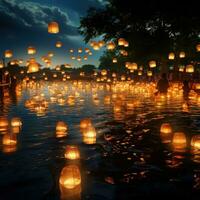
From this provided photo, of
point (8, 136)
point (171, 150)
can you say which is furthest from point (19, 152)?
point (171, 150)

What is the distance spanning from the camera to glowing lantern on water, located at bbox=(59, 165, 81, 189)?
211 inches

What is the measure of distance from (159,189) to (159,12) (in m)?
8.47

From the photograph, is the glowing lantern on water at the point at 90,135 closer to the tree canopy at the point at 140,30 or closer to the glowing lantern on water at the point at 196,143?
the glowing lantern on water at the point at 196,143

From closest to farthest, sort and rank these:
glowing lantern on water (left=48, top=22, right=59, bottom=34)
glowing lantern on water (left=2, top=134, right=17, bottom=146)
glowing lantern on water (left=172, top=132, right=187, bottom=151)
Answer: glowing lantern on water (left=172, top=132, right=187, bottom=151) → glowing lantern on water (left=2, top=134, right=17, bottom=146) → glowing lantern on water (left=48, top=22, right=59, bottom=34)

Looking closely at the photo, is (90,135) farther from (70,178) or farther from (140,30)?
(140,30)

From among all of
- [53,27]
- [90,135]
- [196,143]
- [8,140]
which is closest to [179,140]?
[196,143]

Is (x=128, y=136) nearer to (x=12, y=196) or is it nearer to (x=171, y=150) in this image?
(x=171, y=150)

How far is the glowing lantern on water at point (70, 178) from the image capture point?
536cm

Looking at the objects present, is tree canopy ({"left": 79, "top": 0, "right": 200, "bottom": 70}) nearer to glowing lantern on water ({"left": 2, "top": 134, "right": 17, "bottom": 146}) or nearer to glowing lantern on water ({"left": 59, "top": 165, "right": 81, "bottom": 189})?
glowing lantern on water ({"left": 2, "top": 134, "right": 17, "bottom": 146})

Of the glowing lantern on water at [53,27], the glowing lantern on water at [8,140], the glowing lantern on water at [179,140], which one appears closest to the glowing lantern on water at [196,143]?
the glowing lantern on water at [179,140]

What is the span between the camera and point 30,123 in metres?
12.3

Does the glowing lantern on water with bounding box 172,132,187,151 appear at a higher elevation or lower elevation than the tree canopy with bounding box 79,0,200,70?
lower

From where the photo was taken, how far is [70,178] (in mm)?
5383

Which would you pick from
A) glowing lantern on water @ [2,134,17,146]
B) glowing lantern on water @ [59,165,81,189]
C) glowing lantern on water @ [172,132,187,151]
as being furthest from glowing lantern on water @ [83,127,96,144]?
glowing lantern on water @ [59,165,81,189]
